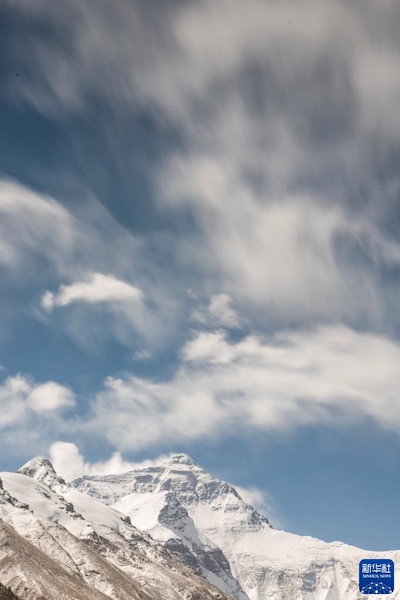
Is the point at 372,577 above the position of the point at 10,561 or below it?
below

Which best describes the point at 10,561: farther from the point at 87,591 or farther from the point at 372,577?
the point at 372,577

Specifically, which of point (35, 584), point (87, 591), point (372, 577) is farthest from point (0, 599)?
point (372, 577)

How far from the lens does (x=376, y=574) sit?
5400 centimetres

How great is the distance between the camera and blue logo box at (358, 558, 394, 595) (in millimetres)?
53938

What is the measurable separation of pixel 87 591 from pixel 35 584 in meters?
22.1

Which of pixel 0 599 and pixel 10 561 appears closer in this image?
pixel 0 599

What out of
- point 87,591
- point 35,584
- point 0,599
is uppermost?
point 87,591

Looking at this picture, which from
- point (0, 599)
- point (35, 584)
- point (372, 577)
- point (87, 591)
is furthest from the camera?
point (87, 591)

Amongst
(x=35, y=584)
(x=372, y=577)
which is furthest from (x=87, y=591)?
(x=372, y=577)

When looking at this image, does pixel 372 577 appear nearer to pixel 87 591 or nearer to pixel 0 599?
pixel 0 599

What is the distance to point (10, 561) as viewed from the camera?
194 m

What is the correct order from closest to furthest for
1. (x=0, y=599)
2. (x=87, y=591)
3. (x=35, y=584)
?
(x=0, y=599) < (x=35, y=584) < (x=87, y=591)

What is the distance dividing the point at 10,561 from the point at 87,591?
2490cm

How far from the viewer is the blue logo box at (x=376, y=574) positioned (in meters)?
53.9
